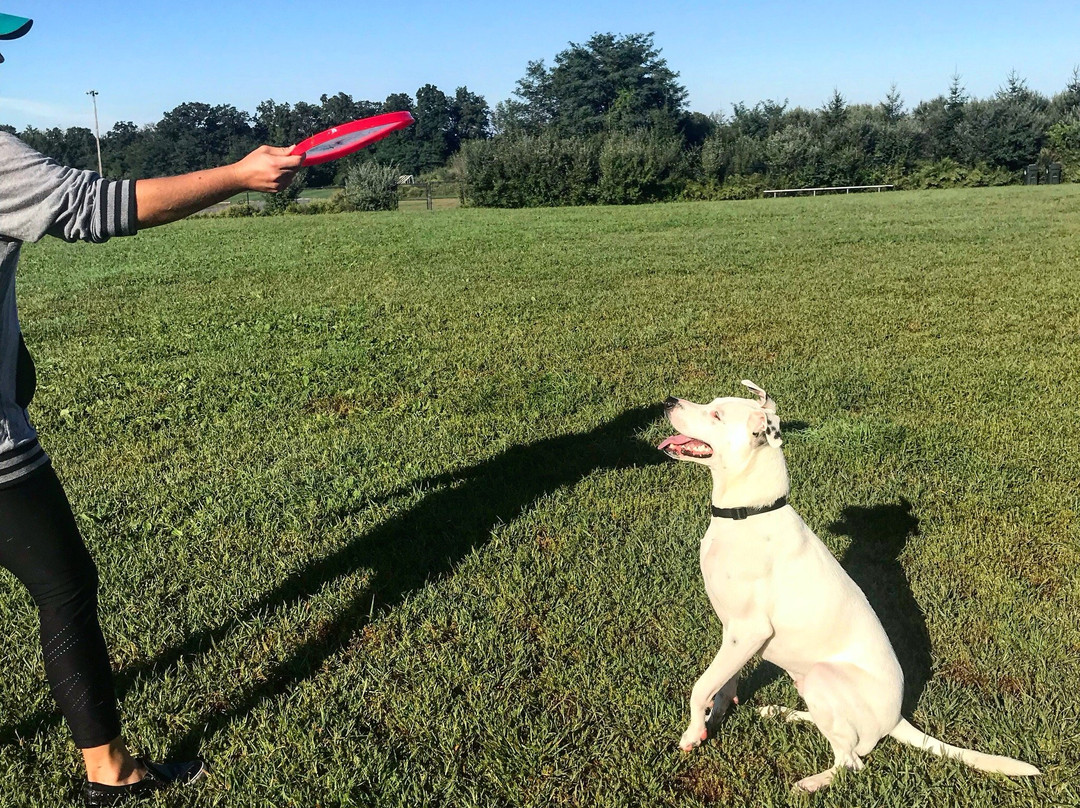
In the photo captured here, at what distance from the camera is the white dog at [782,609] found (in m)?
2.79

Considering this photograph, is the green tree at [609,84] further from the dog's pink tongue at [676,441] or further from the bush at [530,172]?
the dog's pink tongue at [676,441]

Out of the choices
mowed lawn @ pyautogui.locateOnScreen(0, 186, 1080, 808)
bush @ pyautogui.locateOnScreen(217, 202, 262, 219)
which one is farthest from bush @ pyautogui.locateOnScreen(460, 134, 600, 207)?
mowed lawn @ pyautogui.locateOnScreen(0, 186, 1080, 808)

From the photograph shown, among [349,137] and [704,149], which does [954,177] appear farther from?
[349,137]

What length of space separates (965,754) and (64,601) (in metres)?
2.89

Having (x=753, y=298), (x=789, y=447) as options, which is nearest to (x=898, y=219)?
(x=753, y=298)

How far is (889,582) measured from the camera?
4.09 meters

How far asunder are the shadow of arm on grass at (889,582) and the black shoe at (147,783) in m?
2.07

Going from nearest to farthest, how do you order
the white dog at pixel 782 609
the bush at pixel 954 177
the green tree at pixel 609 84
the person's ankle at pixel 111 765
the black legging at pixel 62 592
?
the black legging at pixel 62 592
the person's ankle at pixel 111 765
the white dog at pixel 782 609
the bush at pixel 954 177
the green tree at pixel 609 84

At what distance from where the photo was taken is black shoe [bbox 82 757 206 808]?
8.91 feet

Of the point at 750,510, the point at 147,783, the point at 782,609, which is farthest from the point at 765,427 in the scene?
the point at 147,783

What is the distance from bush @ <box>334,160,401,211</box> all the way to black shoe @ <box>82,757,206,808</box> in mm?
37190

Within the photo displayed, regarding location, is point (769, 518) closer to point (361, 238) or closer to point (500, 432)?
point (500, 432)

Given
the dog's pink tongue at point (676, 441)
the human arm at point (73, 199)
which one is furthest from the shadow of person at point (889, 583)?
the human arm at point (73, 199)

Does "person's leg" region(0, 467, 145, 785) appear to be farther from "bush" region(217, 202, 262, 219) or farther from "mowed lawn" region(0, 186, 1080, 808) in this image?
"bush" region(217, 202, 262, 219)
